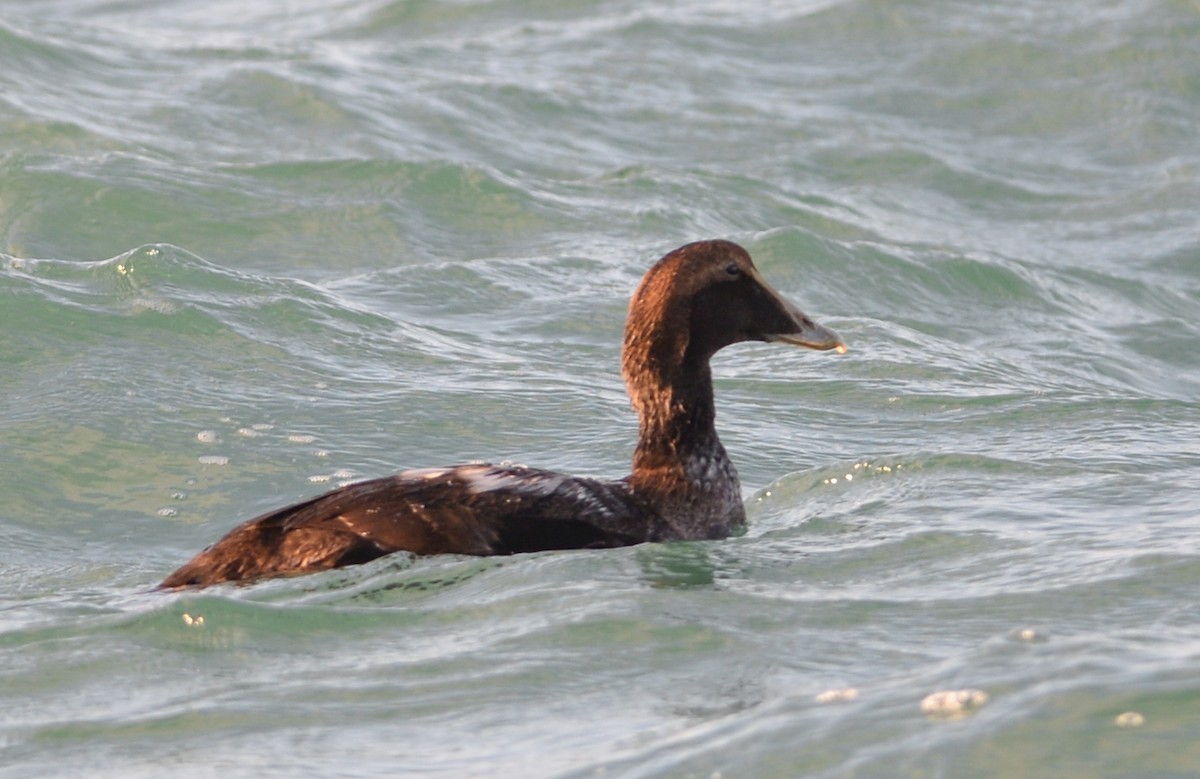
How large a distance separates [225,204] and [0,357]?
157 inches

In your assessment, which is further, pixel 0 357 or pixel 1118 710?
pixel 0 357

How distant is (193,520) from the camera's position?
8.67 metres

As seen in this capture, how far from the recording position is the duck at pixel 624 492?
718 centimetres

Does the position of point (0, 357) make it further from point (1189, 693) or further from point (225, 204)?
point (1189, 693)

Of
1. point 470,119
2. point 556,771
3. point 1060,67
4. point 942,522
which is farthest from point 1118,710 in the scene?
point 1060,67

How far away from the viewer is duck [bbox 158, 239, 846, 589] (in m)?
7.18

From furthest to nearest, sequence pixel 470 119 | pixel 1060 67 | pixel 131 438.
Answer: pixel 1060 67, pixel 470 119, pixel 131 438

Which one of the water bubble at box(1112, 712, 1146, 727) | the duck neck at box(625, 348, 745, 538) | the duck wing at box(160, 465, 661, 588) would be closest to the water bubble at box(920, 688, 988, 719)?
the water bubble at box(1112, 712, 1146, 727)

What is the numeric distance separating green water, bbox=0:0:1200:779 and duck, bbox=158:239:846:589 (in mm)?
153

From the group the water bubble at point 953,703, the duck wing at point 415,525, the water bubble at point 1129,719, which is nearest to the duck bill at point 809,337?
the duck wing at point 415,525

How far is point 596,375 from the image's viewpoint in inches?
439

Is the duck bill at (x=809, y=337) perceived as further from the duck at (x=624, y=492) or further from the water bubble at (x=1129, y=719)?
the water bubble at (x=1129, y=719)

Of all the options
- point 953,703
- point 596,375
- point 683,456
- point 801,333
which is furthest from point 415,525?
point 596,375

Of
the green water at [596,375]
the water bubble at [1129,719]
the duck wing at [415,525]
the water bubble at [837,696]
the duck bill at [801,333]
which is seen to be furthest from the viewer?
the duck bill at [801,333]
